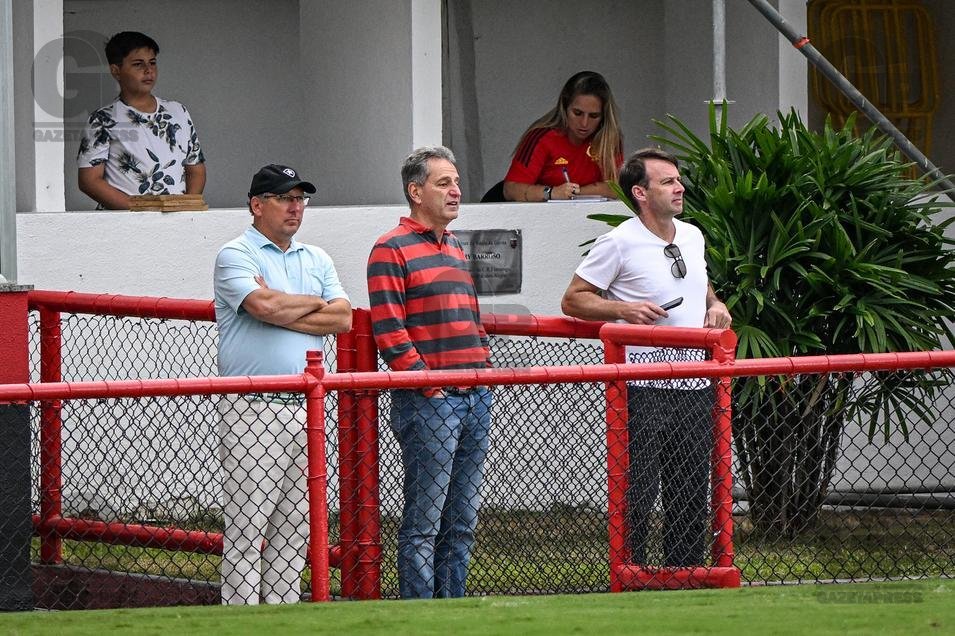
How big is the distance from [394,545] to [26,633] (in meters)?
1.41

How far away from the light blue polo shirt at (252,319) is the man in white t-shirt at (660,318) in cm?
104

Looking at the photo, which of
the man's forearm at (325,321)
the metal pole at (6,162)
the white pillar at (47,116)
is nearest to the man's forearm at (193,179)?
the white pillar at (47,116)

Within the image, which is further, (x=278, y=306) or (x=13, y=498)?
(x=278, y=306)

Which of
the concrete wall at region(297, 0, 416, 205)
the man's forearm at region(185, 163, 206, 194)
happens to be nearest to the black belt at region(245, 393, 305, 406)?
the man's forearm at region(185, 163, 206, 194)

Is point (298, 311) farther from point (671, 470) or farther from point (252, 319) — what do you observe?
point (671, 470)

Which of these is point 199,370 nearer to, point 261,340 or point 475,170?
point 261,340

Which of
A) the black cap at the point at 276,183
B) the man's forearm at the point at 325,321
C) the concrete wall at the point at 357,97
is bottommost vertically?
the man's forearm at the point at 325,321

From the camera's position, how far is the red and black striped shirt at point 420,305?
5574 millimetres

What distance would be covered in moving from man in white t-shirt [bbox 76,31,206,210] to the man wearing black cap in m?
2.48

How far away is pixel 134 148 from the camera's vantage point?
8.29 metres

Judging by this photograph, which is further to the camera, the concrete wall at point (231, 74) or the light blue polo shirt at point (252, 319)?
the concrete wall at point (231, 74)

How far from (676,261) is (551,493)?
3.26 feet

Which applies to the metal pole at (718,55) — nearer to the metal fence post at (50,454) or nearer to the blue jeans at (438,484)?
the blue jeans at (438,484)

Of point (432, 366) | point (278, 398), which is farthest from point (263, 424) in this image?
point (432, 366)
